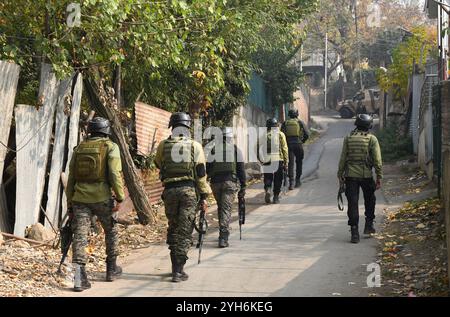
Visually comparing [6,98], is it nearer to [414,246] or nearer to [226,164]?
[226,164]

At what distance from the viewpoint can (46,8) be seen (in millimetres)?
9219

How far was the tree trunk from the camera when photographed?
36.3 ft

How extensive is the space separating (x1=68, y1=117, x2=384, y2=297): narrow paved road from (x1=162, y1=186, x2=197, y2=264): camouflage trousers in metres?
0.43

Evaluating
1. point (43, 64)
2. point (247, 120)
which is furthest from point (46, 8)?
point (247, 120)

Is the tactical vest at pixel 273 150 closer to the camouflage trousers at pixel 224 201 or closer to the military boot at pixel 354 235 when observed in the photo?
the camouflage trousers at pixel 224 201

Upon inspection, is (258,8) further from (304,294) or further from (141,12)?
(304,294)

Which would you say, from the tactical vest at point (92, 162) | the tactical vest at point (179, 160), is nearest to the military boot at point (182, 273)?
the tactical vest at point (179, 160)

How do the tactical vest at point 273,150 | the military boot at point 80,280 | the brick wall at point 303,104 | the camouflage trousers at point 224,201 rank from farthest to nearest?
1. the brick wall at point 303,104
2. the tactical vest at point 273,150
3. the camouflage trousers at point 224,201
4. the military boot at point 80,280

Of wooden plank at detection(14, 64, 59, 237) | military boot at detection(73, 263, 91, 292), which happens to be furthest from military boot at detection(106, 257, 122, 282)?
wooden plank at detection(14, 64, 59, 237)

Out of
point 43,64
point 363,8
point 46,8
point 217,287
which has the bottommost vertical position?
point 217,287

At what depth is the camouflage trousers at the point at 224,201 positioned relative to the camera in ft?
31.7

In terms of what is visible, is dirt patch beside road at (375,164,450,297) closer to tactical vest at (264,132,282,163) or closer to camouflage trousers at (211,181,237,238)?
camouflage trousers at (211,181,237,238)

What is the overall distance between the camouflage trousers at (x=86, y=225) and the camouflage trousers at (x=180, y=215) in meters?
0.67

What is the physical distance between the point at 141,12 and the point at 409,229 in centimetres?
520
